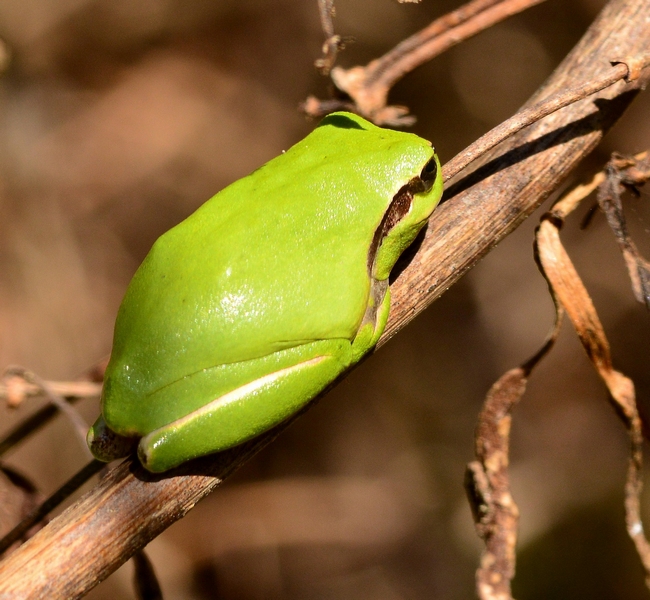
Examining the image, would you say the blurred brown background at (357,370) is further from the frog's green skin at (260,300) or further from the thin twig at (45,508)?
the frog's green skin at (260,300)

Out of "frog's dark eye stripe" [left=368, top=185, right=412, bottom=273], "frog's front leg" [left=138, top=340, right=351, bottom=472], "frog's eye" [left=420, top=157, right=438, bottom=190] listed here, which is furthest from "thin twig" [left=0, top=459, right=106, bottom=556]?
"frog's eye" [left=420, top=157, right=438, bottom=190]

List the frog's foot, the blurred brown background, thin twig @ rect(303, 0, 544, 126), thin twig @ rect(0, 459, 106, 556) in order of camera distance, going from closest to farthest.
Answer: the frog's foot < thin twig @ rect(0, 459, 106, 556) < thin twig @ rect(303, 0, 544, 126) < the blurred brown background

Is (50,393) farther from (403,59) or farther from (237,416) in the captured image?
(403,59)

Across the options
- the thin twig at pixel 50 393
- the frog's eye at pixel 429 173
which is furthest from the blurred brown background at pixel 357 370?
the frog's eye at pixel 429 173

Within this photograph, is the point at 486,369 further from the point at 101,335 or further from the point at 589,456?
the point at 101,335

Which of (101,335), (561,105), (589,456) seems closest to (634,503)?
(561,105)

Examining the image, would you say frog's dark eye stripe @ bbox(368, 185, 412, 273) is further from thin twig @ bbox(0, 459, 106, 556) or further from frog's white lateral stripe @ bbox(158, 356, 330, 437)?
thin twig @ bbox(0, 459, 106, 556)
